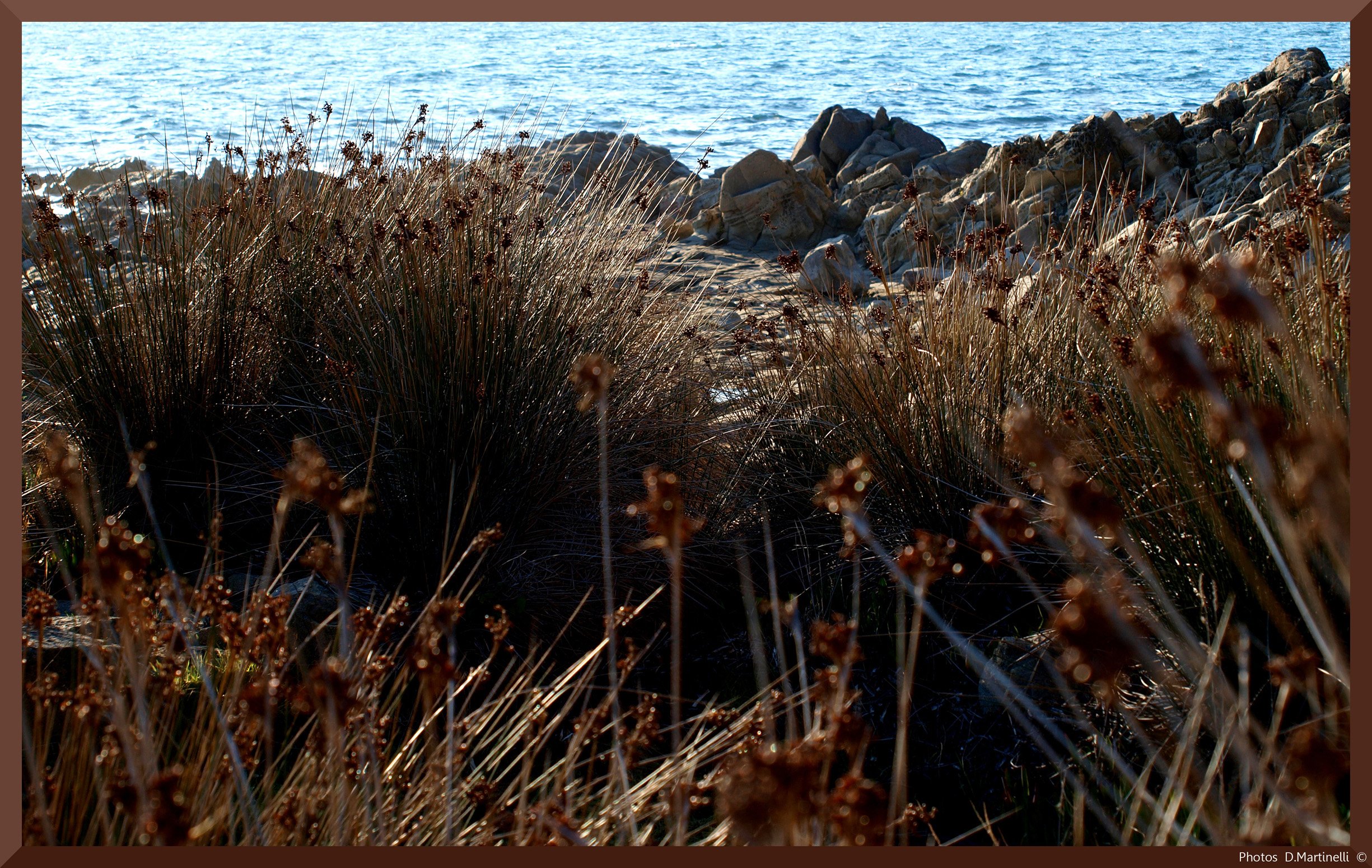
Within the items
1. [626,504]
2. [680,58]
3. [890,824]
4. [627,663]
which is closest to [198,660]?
[627,663]

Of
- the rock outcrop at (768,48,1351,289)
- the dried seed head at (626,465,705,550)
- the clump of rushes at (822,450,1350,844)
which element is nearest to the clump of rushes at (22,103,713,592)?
the clump of rushes at (822,450,1350,844)

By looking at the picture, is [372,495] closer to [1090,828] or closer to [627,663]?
[627,663]

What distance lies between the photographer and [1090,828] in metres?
1.93

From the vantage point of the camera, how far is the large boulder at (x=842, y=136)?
14.5m

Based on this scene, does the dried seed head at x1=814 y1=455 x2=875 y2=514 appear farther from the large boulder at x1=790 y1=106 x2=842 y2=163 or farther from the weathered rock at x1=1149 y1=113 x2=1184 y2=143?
the large boulder at x1=790 y1=106 x2=842 y2=163

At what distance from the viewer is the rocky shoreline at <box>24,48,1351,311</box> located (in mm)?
5812

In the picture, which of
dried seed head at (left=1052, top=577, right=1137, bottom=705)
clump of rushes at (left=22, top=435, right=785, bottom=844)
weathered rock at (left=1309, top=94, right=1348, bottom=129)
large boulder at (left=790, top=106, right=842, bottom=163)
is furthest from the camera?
large boulder at (left=790, top=106, right=842, bottom=163)

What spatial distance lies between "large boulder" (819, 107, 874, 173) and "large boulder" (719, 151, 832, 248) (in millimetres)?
2880

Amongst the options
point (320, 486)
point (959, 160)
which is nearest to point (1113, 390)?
point (320, 486)

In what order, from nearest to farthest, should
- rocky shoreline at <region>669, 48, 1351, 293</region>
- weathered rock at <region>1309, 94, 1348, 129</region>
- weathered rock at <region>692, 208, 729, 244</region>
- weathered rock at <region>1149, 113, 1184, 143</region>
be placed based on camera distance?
rocky shoreline at <region>669, 48, 1351, 293</region> → weathered rock at <region>1309, 94, 1348, 129</region> → weathered rock at <region>1149, 113, 1184, 143</region> → weathered rock at <region>692, 208, 729, 244</region>

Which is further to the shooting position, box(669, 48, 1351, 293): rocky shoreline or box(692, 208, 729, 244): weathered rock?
box(692, 208, 729, 244): weathered rock

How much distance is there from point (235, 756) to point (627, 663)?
585 mm

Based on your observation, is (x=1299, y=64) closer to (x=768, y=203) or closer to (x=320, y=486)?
(x=768, y=203)

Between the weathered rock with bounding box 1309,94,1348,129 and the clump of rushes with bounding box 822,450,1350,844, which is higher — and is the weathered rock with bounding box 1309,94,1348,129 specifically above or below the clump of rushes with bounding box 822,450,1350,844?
above
